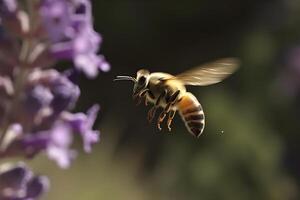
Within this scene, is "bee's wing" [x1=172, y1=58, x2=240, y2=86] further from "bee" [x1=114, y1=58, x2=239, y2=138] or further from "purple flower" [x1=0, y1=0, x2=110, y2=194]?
"purple flower" [x1=0, y1=0, x2=110, y2=194]

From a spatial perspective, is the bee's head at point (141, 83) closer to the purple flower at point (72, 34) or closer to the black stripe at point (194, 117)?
the black stripe at point (194, 117)

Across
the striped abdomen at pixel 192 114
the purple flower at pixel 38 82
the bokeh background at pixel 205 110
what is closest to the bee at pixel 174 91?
the striped abdomen at pixel 192 114

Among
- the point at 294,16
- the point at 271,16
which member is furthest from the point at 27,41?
the point at 271,16

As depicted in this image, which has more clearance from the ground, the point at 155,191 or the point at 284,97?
the point at 284,97

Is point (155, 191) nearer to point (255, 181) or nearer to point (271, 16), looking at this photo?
point (255, 181)

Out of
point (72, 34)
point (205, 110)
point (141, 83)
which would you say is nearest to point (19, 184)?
point (72, 34)

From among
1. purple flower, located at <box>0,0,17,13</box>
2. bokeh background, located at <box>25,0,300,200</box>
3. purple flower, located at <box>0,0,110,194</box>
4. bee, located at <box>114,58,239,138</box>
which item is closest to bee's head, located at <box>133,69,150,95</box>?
bee, located at <box>114,58,239,138</box>

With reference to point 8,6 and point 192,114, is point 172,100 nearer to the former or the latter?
point 192,114
